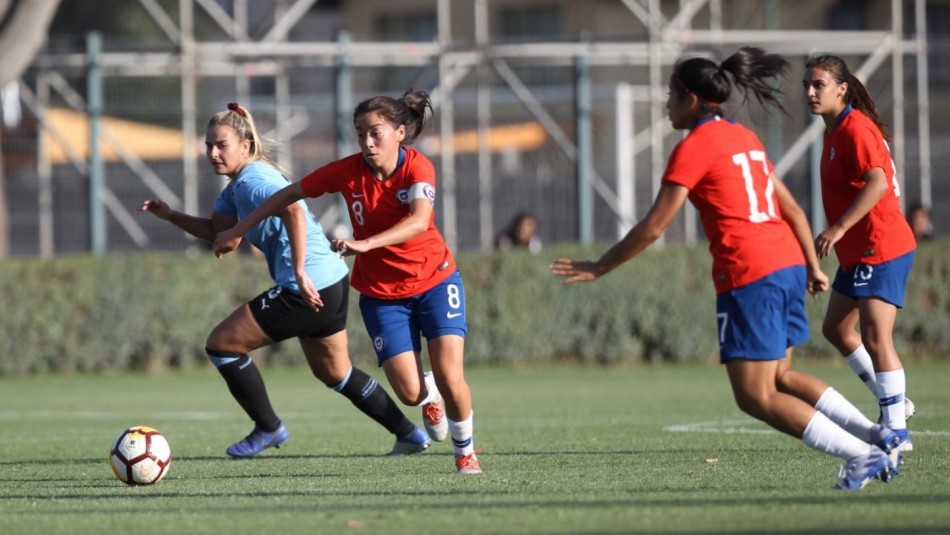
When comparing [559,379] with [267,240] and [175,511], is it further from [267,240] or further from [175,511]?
[175,511]

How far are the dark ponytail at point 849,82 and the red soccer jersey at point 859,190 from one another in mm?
100

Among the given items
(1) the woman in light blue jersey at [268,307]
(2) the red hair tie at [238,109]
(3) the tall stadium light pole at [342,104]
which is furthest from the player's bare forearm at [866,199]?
(3) the tall stadium light pole at [342,104]

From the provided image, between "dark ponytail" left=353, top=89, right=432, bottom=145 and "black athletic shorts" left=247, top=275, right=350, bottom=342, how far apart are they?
3.99ft

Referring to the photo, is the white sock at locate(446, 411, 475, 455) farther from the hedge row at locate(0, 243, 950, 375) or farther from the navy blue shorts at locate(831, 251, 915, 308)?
the hedge row at locate(0, 243, 950, 375)

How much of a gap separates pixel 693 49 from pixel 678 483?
17.8 m

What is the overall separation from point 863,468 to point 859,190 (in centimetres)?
239

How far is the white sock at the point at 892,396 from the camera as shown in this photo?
870 cm

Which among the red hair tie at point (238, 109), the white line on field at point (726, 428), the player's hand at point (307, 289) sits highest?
the red hair tie at point (238, 109)

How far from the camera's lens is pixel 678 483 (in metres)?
7.46

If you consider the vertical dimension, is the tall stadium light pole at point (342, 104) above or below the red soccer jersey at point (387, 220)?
above

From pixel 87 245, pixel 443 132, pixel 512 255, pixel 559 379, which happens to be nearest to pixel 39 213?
pixel 87 245

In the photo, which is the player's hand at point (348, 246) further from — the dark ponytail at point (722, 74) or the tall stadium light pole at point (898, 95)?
the tall stadium light pole at point (898, 95)

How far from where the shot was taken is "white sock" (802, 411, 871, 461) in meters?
6.61

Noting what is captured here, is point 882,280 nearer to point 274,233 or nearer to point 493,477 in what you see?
point 493,477
